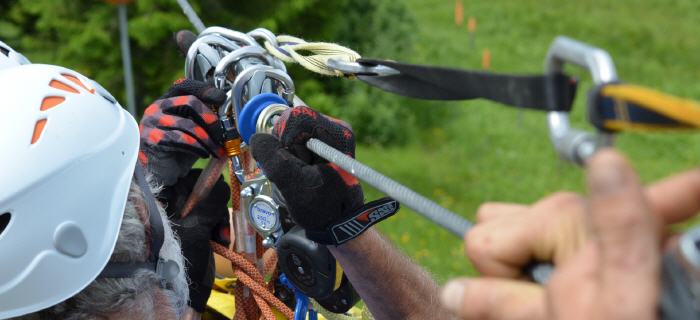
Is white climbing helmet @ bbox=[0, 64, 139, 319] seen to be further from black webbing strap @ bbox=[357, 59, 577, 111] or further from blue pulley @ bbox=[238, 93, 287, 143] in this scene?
black webbing strap @ bbox=[357, 59, 577, 111]

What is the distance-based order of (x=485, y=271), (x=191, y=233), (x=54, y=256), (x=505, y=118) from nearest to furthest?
(x=485, y=271) → (x=54, y=256) → (x=191, y=233) → (x=505, y=118)

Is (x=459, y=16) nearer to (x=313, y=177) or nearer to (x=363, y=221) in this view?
(x=363, y=221)

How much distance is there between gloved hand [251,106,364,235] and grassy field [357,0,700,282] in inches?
142

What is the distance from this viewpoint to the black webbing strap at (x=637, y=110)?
786 millimetres

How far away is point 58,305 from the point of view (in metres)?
1.79

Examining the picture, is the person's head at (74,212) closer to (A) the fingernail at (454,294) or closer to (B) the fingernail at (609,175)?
(A) the fingernail at (454,294)

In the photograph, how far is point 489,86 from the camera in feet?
3.79

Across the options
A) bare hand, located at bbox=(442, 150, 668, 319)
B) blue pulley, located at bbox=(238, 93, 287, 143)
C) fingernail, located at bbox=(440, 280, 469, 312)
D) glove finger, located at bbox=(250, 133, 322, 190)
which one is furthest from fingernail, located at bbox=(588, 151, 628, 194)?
blue pulley, located at bbox=(238, 93, 287, 143)

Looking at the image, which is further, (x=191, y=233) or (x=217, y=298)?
(x=217, y=298)

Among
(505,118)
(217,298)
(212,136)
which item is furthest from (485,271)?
(505,118)

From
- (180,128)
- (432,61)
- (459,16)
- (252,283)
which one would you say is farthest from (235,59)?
(459,16)

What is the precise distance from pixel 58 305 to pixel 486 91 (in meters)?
1.10

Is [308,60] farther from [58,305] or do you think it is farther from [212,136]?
[58,305]

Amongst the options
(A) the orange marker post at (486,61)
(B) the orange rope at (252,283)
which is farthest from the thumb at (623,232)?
(A) the orange marker post at (486,61)
